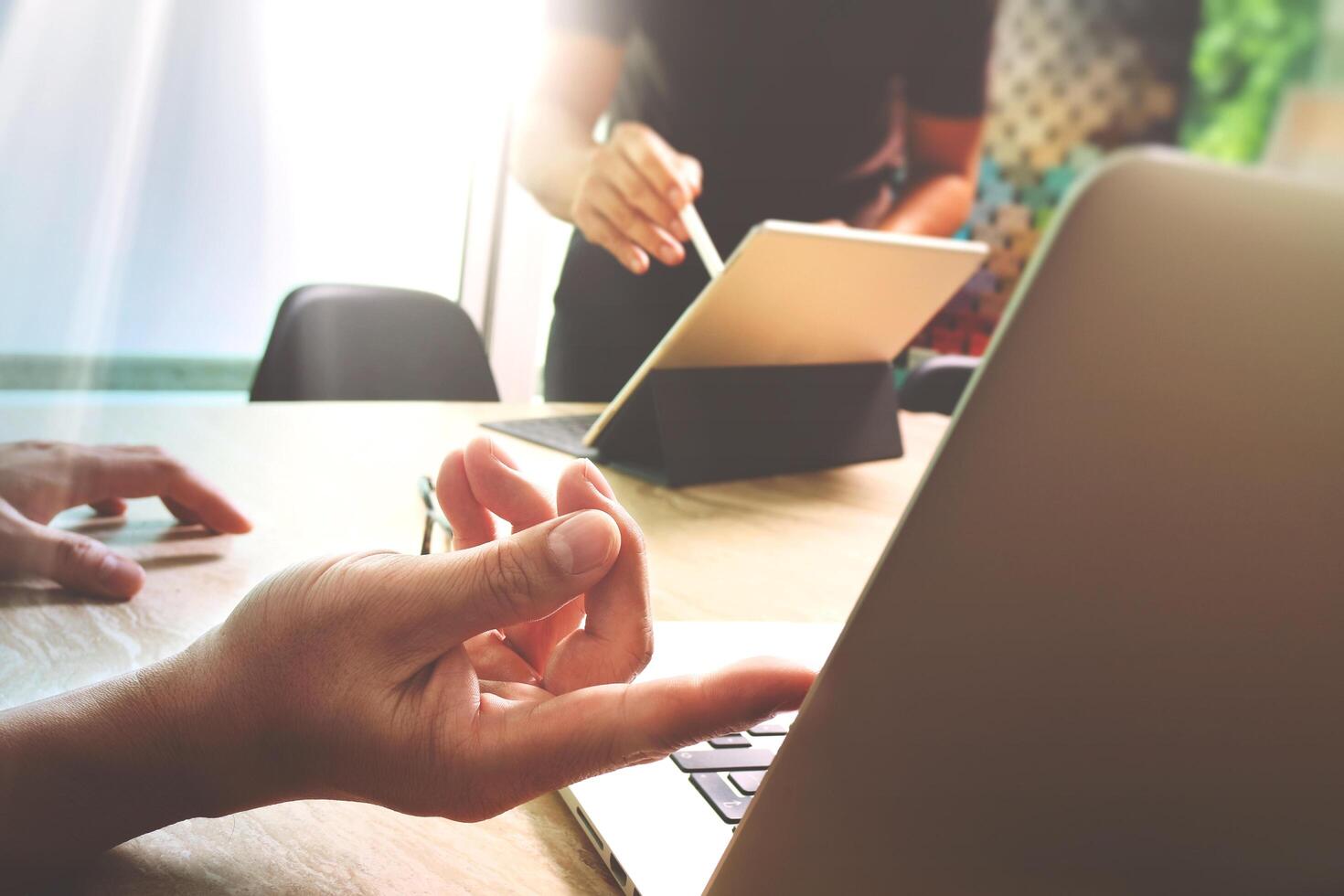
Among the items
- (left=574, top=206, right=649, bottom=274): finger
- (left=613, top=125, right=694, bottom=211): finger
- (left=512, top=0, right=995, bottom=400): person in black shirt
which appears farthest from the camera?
(left=512, top=0, right=995, bottom=400): person in black shirt

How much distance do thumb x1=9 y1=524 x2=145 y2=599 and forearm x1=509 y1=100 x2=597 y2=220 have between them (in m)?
0.89

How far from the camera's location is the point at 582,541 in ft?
1.09

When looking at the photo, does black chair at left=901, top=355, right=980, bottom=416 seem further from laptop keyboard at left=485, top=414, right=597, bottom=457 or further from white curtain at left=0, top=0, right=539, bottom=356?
white curtain at left=0, top=0, right=539, bottom=356

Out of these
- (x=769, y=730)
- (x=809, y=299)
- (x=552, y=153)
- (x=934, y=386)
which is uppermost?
(x=552, y=153)

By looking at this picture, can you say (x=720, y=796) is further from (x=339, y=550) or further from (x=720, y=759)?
(x=339, y=550)

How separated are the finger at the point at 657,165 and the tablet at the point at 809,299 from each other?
0.33 feet

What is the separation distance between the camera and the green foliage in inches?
108

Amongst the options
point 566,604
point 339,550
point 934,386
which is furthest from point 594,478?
point 934,386

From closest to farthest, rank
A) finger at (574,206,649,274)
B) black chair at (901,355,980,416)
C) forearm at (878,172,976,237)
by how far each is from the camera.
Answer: finger at (574,206,649,274) < forearm at (878,172,976,237) < black chair at (901,355,980,416)

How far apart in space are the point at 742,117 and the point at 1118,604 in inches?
57.8

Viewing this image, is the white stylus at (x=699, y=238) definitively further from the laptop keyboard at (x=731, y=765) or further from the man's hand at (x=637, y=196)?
the laptop keyboard at (x=731, y=765)

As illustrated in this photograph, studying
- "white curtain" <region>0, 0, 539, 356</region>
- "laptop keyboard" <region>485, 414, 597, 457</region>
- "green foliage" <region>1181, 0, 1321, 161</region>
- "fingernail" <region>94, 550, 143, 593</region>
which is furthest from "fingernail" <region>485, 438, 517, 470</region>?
"green foliage" <region>1181, 0, 1321, 161</region>

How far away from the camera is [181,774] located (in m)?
0.35

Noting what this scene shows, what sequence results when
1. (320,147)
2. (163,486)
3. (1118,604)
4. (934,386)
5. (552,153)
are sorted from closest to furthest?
(1118,604) → (163,486) → (552,153) → (934,386) → (320,147)
